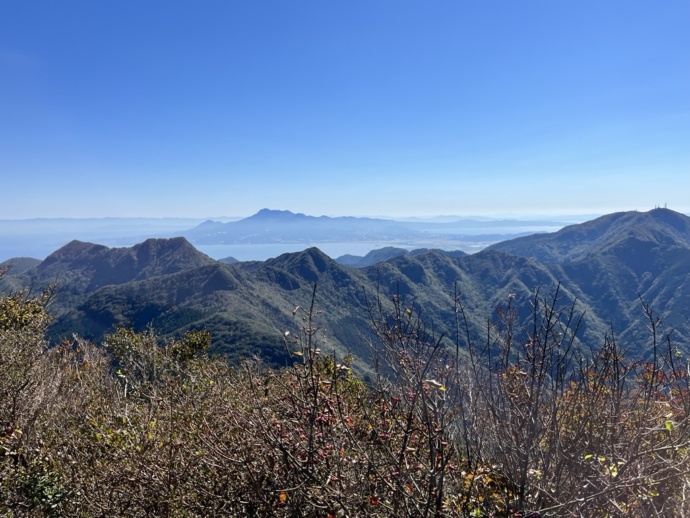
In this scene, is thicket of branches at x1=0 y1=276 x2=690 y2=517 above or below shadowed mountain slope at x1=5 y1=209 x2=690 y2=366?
above

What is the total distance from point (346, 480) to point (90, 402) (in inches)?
246

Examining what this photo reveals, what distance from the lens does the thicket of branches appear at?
332 centimetres

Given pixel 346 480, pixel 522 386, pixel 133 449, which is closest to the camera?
pixel 346 480

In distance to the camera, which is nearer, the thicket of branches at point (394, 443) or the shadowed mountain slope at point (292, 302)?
the thicket of branches at point (394, 443)

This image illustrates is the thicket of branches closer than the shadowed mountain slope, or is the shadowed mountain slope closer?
the thicket of branches

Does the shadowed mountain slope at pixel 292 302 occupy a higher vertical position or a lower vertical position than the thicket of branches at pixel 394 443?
lower

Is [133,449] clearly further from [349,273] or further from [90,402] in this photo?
[349,273]

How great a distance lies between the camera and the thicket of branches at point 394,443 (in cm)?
332

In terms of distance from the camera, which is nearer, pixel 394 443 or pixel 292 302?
pixel 394 443

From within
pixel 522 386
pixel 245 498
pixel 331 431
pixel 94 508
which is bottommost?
pixel 94 508

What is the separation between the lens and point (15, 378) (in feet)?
21.1

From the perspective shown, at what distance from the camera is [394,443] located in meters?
4.43

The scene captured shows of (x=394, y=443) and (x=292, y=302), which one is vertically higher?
(x=394, y=443)

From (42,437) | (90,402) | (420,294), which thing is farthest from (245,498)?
(420,294)
